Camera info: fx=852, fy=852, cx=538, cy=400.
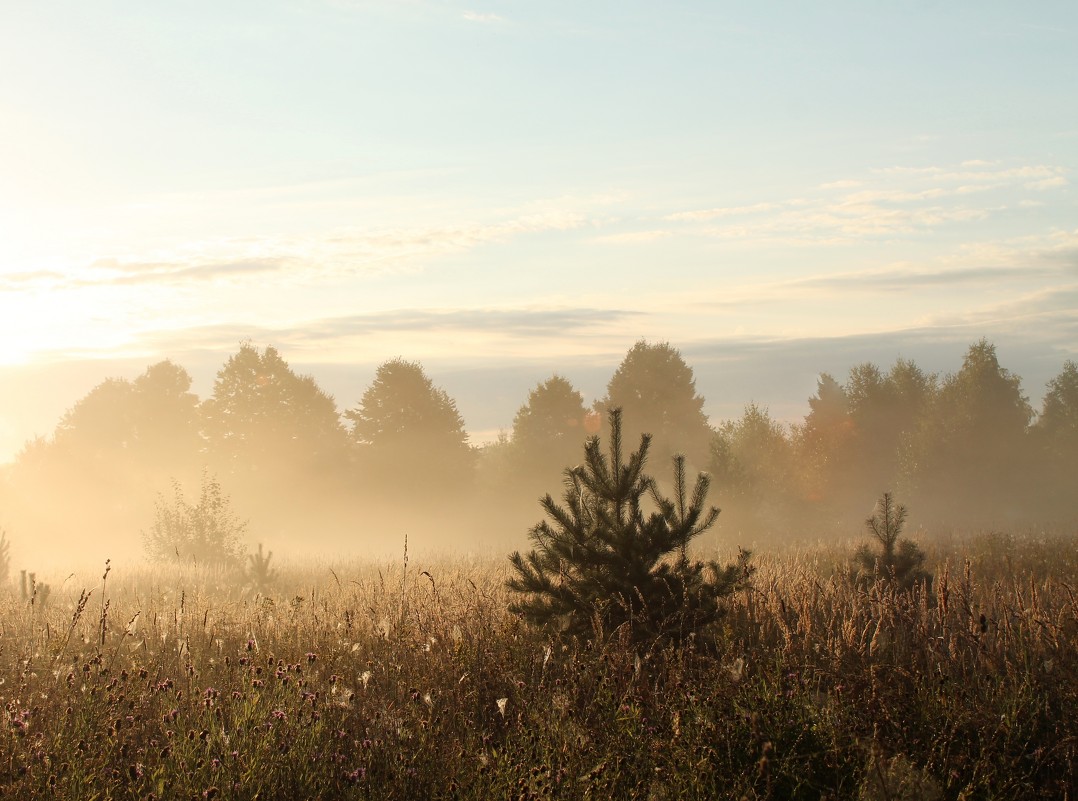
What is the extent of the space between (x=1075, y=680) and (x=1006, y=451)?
4575 centimetres

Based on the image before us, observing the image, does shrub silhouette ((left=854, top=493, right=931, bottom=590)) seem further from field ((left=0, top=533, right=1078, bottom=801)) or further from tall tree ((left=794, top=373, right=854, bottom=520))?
tall tree ((left=794, top=373, right=854, bottom=520))

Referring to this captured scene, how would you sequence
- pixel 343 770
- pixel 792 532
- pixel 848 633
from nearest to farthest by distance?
pixel 343 770, pixel 848 633, pixel 792 532

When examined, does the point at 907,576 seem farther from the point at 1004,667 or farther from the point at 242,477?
the point at 242,477

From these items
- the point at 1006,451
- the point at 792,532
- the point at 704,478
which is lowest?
the point at 792,532

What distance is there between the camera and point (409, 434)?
140 feet

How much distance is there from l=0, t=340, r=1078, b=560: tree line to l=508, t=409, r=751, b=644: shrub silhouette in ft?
110

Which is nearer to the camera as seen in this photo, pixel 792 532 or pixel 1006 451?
pixel 792 532

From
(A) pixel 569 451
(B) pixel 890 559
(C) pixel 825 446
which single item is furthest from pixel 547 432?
(B) pixel 890 559

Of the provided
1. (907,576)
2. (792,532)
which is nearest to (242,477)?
(792,532)

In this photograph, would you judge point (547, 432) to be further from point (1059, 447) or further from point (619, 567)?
point (619, 567)

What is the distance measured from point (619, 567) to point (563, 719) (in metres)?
2.68

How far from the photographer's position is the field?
474 cm

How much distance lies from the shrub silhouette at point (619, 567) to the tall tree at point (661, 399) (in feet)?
119

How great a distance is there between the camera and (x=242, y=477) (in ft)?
147
